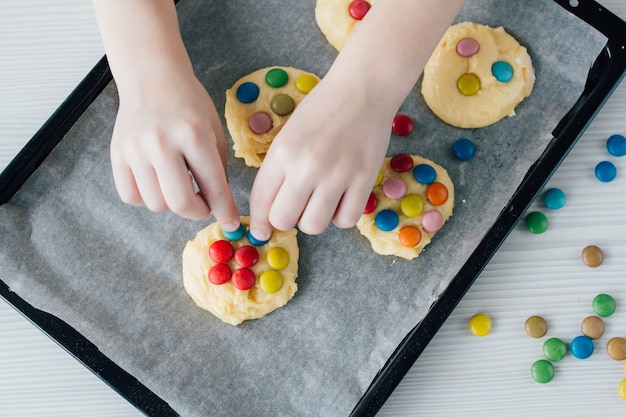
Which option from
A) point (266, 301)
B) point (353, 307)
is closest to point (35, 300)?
point (266, 301)

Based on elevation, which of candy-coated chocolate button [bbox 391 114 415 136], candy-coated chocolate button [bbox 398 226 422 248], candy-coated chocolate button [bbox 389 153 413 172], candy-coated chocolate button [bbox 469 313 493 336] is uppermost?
candy-coated chocolate button [bbox 391 114 415 136]

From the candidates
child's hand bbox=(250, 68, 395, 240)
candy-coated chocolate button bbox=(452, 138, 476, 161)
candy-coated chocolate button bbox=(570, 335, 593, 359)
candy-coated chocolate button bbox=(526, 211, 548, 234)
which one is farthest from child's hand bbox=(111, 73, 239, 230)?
candy-coated chocolate button bbox=(570, 335, 593, 359)

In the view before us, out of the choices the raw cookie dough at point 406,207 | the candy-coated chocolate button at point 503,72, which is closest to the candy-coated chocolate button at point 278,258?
the raw cookie dough at point 406,207

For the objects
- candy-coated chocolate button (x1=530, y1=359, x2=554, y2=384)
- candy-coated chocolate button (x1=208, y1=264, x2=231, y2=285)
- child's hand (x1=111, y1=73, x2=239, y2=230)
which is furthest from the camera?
candy-coated chocolate button (x1=530, y1=359, x2=554, y2=384)

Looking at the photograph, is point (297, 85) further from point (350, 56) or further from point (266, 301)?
point (266, 301)

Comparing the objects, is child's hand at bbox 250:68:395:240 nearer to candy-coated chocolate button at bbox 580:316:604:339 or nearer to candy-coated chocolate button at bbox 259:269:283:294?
candy-coated chocolate button at bbox 259:269:283:294

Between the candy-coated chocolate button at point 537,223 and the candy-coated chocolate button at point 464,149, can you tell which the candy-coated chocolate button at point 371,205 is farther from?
the candy-coated chocolate button at point 537,223
